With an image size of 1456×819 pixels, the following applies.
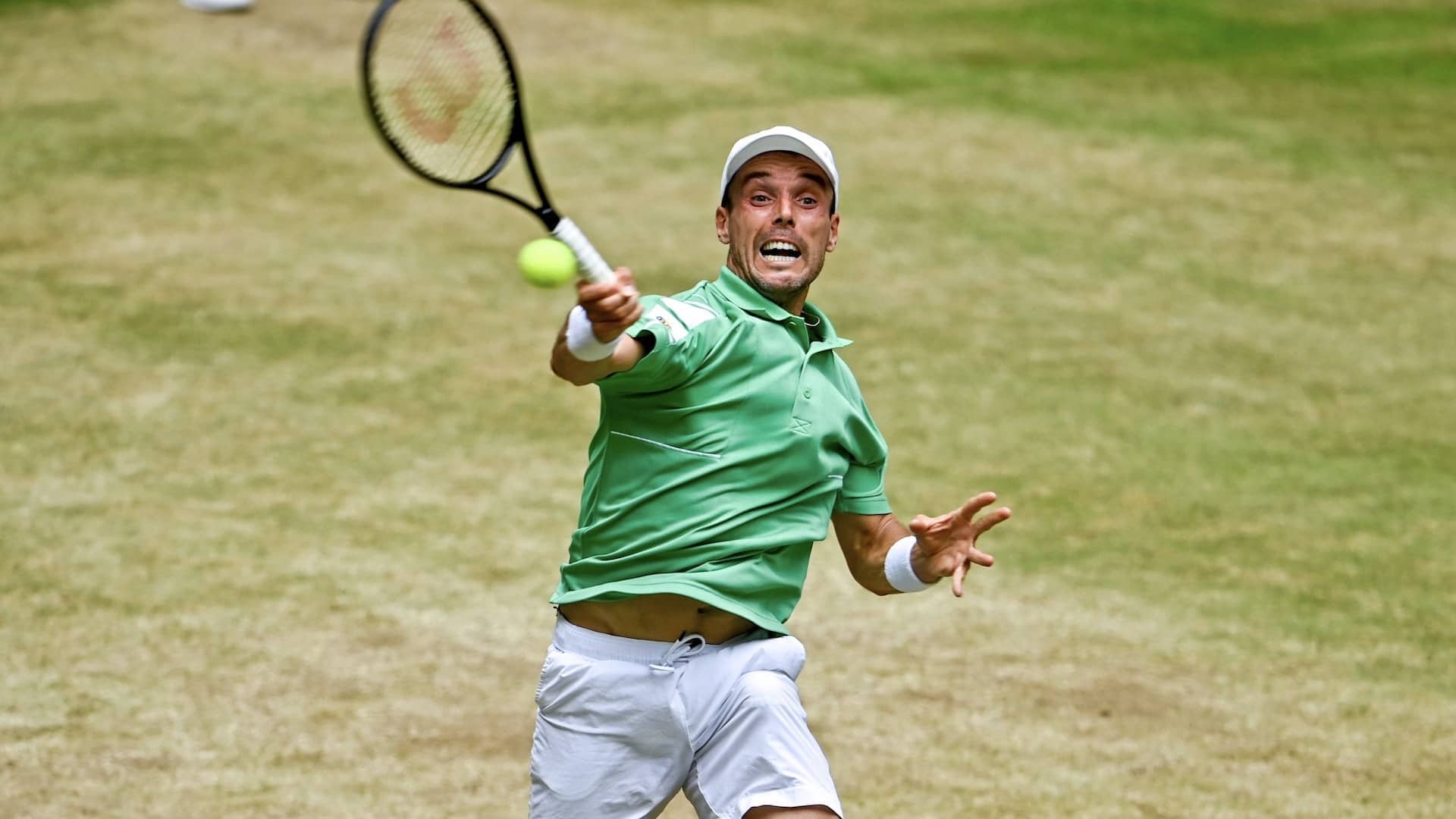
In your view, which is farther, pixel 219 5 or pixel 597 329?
pixel 219 5

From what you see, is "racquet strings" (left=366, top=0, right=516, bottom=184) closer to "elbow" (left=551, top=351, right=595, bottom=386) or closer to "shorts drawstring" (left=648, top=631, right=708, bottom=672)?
"elbow" (left=551, top=351, right=595, bottom=386)

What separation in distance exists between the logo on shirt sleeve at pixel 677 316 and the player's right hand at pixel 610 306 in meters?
0.27

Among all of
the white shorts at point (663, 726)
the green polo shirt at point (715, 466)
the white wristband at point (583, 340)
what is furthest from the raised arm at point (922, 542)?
the white wristband at point (583, 340)

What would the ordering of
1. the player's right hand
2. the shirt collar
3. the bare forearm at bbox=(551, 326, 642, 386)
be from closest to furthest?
1. the player's right hand
2. the bare forearm at bbox=(551, 326, 642, 386)
3. the shirt collar

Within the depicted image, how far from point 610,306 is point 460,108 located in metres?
1.19

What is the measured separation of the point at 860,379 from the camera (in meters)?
10.5

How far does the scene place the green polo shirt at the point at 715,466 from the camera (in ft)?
14.8

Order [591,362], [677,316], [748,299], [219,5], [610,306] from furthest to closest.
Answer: [219,5]
[748,299]
[677,316]
[591,362]
[610,306]

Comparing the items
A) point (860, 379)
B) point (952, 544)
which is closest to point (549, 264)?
point (952, 544)

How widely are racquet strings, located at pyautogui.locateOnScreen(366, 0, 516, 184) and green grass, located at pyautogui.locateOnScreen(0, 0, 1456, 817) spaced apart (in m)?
2.36

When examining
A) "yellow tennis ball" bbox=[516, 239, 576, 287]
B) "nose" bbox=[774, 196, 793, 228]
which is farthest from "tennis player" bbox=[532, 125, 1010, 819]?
"yellow tennis ball" bbox=[516, 239, 576, 287]

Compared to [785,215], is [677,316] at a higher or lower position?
lower

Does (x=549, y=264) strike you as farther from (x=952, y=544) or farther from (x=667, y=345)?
(x=952, y=544)

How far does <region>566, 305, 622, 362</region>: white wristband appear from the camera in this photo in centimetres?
409
